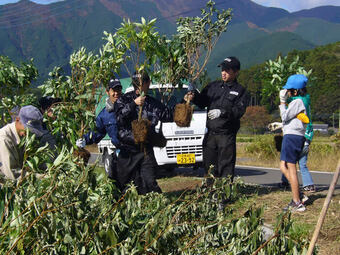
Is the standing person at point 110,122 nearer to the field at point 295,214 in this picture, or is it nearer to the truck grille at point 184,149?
the field at point 295,214

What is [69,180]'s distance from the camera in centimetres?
313

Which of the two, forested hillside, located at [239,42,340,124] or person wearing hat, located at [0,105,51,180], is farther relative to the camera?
forested hillside, located at [239,42,340,124]

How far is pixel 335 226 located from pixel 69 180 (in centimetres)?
372

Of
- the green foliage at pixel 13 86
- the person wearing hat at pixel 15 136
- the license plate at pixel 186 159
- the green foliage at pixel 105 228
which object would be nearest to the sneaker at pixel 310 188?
the license plate at pixel 186 159

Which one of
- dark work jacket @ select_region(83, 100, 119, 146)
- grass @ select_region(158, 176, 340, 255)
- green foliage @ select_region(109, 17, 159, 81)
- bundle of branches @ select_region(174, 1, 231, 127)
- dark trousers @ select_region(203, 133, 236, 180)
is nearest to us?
grass @ select_region(158, 176, 340, 255)

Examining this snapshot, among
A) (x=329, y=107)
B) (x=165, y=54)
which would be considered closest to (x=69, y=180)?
(x=165, y=54)

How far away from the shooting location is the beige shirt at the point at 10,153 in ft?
14.9

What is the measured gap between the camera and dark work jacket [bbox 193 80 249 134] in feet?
22.4

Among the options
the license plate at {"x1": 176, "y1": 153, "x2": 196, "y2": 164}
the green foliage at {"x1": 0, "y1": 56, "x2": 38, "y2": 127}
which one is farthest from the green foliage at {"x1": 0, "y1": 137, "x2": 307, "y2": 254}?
the license plate at {"x1": 176, "y1": 153, "x2": 196, "y2": 164}

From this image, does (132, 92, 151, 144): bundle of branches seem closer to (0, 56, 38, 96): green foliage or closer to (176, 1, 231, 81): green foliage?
(176, 1, 231, 81): green foliage

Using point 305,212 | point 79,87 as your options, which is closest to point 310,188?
point 305,212

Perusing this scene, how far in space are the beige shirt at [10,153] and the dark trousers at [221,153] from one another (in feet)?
9.91

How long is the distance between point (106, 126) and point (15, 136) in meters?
1.85

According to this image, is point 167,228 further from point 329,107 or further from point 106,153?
point 329,107
